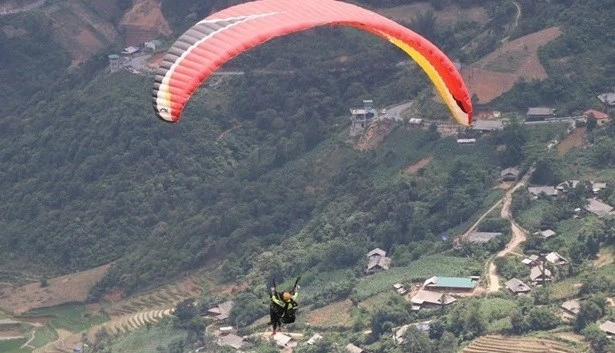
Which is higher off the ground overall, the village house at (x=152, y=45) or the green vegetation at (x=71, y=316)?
the village house at (x=152, y=45)

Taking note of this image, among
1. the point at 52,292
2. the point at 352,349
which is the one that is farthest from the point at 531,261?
the point at 52,292

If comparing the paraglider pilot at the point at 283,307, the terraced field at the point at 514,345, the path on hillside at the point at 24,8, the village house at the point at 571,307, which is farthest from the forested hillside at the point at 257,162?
the paraglider pilot at the point at 283,307

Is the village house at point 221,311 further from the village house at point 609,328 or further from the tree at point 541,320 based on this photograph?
the village house at point 609,328

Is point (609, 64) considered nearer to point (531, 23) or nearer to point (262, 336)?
point (531, 23)

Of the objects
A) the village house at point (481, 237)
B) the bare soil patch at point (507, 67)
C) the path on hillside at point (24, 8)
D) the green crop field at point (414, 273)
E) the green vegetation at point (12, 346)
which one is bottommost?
the green vegetation at point (12, 346)

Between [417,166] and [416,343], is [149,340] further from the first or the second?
[417,166]

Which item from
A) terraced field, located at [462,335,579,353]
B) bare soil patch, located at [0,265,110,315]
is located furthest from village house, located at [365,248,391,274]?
bare soil patch, located at [0,265,110,315]
